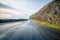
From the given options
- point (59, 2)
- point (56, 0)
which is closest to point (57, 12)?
point (59, 2)

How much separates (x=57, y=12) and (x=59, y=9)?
7.60 ft

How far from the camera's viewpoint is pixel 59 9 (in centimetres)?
8075

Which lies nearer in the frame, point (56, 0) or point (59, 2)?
point (59, 2)

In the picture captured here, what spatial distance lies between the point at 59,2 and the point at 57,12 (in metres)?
13.8

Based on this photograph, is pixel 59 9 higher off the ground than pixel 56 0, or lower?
lower

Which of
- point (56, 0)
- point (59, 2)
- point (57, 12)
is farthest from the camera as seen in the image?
point (56, 0)

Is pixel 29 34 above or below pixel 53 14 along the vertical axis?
below

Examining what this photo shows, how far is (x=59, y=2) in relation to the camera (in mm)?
91250

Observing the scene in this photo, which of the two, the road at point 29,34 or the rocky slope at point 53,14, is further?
the rocky slope at point 53,14

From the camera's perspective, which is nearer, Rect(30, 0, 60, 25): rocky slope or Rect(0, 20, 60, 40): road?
Rect(0, 20, 60, 40): road

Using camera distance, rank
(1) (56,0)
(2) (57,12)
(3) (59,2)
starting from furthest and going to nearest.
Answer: (1) (56,0)
(3) (59,2)
(2) (57,12)

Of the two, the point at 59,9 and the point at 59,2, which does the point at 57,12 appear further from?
the point at 59,2

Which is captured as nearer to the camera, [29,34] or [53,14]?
[29,34]

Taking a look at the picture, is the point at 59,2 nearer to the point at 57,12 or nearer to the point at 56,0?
the point at 56,0
